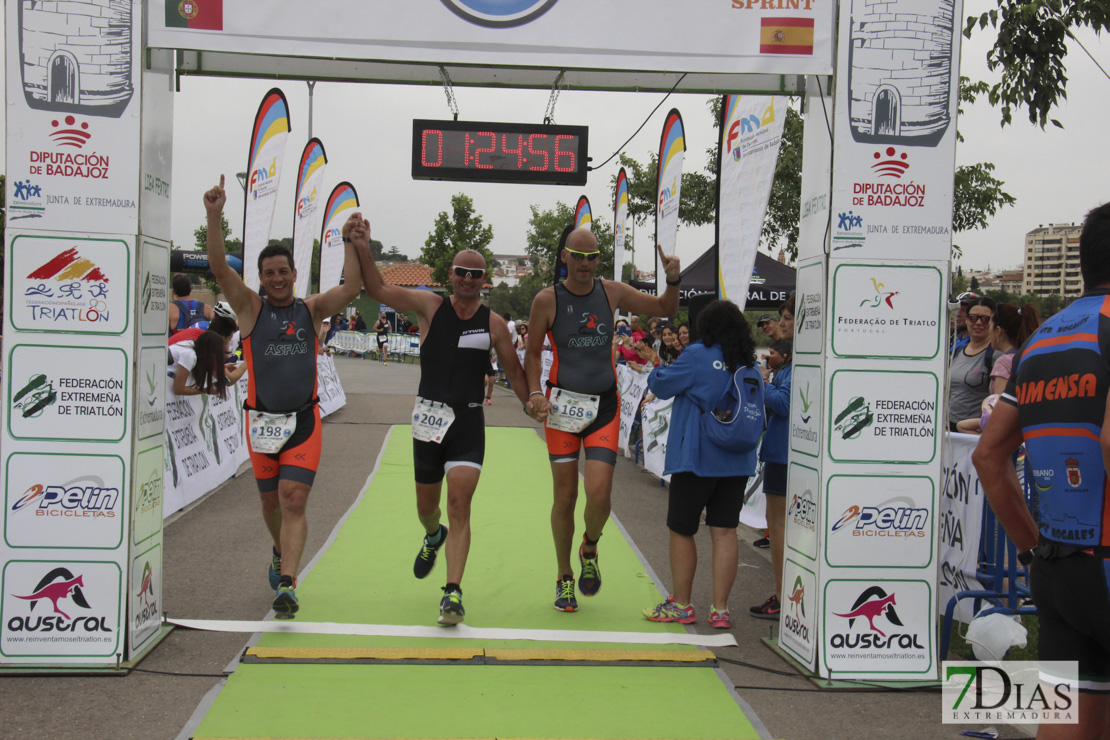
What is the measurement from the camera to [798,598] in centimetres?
491

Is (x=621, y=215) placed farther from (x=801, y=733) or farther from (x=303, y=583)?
(x=801, y=733)

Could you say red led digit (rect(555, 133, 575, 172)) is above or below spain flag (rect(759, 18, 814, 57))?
below

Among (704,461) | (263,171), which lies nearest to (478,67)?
(704,461)

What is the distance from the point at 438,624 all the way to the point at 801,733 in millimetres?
2136

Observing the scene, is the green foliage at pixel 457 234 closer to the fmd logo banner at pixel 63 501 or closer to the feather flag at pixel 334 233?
the feather flag at pixel 334 233

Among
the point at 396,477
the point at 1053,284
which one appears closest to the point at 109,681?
the point at 396,477

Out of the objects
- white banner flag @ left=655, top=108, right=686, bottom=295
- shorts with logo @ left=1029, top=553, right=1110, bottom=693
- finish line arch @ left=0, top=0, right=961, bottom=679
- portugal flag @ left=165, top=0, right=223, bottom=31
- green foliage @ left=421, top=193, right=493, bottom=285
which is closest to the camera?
shorts with logo @ left=1029, top=553, right=1110, bottom=693

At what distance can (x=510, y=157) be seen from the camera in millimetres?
5980

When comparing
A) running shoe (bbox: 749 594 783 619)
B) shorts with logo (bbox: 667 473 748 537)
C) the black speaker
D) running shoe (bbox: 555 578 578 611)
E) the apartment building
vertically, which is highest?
the apartment building

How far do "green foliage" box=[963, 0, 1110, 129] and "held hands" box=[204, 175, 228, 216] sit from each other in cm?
605

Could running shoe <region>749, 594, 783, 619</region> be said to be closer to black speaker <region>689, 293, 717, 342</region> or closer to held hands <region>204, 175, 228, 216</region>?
black speaker <region>689, 293, 717, 342</region>

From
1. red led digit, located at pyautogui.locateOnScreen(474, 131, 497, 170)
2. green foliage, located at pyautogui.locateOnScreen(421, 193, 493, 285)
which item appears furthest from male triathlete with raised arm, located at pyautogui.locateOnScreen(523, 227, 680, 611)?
green foliage, located at pyautogui.locateOnScreen(421, 193, 493, 285)

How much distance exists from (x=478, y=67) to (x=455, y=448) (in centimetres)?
214

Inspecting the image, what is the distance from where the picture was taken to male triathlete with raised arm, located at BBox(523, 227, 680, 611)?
5.37m
